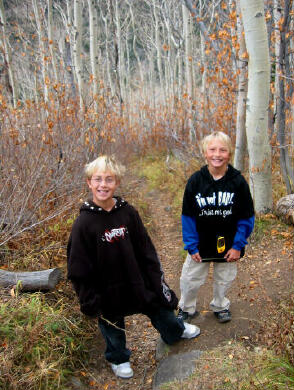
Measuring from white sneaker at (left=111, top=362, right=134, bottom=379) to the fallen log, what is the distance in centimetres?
100

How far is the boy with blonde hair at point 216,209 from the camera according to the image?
2.44 metres

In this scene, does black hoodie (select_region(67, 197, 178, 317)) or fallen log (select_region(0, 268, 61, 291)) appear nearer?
black hoodie (select_region(67, 197, 178, 317))

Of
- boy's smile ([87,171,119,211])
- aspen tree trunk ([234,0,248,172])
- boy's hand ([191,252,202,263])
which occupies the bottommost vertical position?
boy's hand ([191,252,202,263])

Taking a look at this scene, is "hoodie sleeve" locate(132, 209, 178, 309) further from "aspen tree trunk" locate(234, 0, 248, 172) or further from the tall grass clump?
"aspen tree trunk" locate(234, 0, 248, 172)

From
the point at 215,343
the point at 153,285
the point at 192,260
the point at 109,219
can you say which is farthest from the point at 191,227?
the point at 215,343

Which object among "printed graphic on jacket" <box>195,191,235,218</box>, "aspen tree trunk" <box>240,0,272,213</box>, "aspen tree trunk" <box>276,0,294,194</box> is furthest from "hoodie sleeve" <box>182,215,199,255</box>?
"aspen tree trunk" <box>276,0,294,194</box>

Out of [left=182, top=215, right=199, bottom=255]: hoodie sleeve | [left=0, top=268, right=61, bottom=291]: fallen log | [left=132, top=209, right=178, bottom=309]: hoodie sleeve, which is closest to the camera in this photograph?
[left=132, top=209, right=178, bottom=309]: hoodie sleeve

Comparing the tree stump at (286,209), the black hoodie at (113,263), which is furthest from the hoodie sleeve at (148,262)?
the tree stump at (286,209)

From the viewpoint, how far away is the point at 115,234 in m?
2.18

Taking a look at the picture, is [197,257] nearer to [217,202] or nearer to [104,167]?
[217,202]

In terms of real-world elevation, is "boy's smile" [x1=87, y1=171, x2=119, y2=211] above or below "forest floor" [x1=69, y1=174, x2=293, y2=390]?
above

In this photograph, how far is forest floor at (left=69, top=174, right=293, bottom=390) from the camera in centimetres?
253

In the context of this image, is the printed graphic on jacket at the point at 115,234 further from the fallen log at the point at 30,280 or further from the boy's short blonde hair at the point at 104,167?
the fallen log at the point at 30,280

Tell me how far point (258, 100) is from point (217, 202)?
6.60 feet
